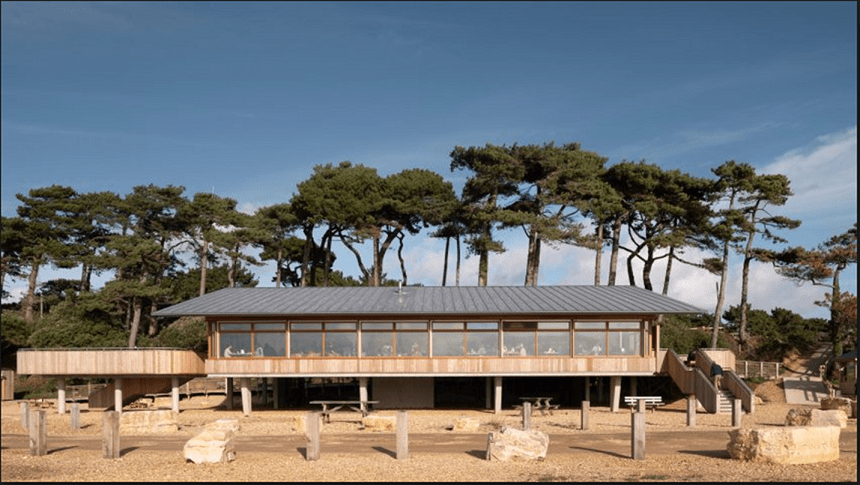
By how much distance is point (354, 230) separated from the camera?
55156 millimetres

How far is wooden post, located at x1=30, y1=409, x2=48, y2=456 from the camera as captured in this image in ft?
74.7

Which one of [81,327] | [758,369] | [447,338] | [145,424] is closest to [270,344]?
[447,338]

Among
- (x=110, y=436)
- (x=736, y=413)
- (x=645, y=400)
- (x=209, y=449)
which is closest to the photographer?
(x=209, y=449)

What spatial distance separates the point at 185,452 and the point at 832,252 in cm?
4001

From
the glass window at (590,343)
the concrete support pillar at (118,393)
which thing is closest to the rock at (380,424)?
the glass window at (590,343)

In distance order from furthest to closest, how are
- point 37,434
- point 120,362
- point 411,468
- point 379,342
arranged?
1. point 379,342
2. point 120,362
3. point 37,434
4. point 411,468

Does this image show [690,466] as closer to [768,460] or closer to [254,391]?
[768,460]

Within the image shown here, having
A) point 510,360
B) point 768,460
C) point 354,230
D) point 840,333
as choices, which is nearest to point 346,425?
point 510,360

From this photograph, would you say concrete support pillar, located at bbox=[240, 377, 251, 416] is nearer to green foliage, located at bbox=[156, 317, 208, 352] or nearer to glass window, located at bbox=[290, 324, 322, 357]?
glass window, located at bbox=[290, 324, 322, 357]

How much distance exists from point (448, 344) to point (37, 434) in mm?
16181

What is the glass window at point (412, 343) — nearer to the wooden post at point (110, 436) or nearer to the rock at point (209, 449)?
the rock at point (209, 449)

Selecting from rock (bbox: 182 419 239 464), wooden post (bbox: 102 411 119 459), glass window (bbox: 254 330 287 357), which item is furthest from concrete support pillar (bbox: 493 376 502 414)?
wooden post (bbox: 102 411 119 459)

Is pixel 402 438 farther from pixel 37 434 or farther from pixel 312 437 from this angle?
pixel 37 434

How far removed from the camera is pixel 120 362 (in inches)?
1331
